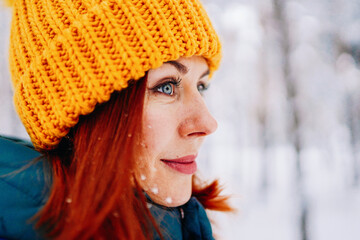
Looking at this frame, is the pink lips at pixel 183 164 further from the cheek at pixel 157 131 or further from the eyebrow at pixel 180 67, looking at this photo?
the eyebrow at pixel 180 67

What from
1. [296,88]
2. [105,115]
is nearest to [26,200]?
[105,115]

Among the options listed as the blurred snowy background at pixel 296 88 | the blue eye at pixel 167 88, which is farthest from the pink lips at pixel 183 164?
the blurred snowy background at pixel 296 88

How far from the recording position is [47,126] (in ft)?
3.58

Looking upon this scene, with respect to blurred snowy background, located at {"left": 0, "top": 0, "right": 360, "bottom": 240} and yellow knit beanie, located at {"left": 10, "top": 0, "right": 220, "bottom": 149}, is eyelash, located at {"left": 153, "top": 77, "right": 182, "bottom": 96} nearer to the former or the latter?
yellow knit beanie, located at {"left": 10, "top": 0, "right": 220, "bottom": 149}

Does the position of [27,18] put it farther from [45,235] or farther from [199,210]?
[199,210]

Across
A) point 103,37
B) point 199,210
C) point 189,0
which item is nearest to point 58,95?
point 103,37

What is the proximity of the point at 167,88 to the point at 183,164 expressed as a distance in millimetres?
→ 398

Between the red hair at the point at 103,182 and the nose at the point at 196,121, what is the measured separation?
0.24 metres

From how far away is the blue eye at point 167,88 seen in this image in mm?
1156

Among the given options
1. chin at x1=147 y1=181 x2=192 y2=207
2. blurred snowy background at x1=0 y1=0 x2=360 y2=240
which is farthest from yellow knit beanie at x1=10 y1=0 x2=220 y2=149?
blurred snowy background at x1=0 y1=0 x2=360 y2=240

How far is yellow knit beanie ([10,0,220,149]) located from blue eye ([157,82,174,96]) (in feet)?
0.47

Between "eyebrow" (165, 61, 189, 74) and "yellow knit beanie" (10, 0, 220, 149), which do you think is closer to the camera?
"yellow knit beanie" (10, 0, 220, 149)

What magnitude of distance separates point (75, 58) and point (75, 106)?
22 centimetres

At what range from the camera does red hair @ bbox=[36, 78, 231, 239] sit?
0.90 m
